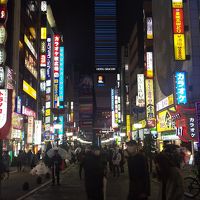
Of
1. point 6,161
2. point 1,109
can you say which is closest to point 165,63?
point 6,161

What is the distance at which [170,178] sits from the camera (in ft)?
23.2

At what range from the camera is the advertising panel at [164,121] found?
44.0 metres

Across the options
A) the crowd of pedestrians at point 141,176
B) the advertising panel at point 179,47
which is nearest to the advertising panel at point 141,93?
the advertising panel at point 179,47

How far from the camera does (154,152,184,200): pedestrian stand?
6953mm

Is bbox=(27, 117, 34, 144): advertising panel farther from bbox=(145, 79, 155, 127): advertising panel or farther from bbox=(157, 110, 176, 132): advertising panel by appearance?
bbox=(145, 79, 155, 127): advertising panel

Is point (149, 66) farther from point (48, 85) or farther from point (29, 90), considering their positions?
point (48, 85)

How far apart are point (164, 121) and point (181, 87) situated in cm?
1256

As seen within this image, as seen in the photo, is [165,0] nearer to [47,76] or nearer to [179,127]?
[179,127]

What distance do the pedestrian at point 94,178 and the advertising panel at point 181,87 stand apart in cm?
2743

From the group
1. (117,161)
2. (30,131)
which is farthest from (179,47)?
(30,131)

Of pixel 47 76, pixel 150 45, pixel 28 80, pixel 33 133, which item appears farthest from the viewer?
pixel 47 76

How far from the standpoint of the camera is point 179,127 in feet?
111

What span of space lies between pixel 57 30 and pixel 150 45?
A: 131 ft

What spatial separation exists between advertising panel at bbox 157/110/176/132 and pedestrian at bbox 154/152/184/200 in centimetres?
3541
